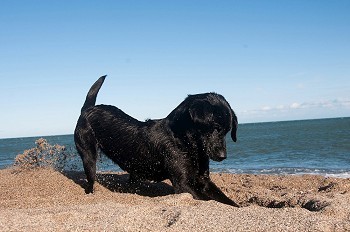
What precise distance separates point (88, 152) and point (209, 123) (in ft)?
6.61

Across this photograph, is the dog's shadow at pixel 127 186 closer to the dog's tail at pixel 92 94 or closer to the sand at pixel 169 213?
the sand at pixel 169 213

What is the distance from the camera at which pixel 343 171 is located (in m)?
10.5

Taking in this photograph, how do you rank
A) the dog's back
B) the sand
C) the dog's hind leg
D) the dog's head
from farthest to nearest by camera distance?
the dog's hind leg, the dog's back, the dog's head, the sand

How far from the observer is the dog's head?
15.8 feet

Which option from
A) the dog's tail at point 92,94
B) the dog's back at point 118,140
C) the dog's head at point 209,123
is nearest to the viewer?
the dog's head at point 209,123

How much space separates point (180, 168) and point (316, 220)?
2195 mm

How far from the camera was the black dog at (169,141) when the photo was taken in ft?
16.1

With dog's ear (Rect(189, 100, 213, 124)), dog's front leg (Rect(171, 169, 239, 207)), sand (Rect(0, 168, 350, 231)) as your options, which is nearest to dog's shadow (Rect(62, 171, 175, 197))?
sand (Rect(0, 168, 350, 231))

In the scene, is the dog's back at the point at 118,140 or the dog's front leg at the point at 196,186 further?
the dog's back at the point at 118,140

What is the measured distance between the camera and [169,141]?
5258 millimetres

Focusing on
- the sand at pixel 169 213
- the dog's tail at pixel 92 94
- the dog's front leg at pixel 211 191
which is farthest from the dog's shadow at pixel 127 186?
the dog's tail at pixel 92 94

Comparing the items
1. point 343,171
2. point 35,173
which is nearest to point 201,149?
point 35,173

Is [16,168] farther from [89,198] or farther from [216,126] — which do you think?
[216,126]

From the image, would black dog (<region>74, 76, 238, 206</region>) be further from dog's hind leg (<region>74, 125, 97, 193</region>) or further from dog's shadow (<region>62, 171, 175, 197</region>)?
dog's shadow (<region>62, 171, 175, 197</region>)
